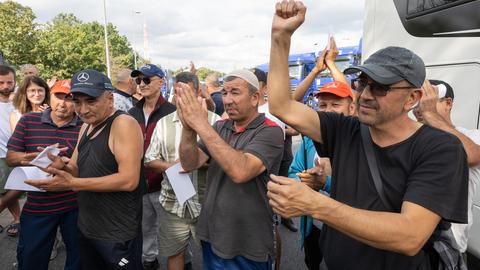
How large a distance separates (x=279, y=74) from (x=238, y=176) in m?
0.62

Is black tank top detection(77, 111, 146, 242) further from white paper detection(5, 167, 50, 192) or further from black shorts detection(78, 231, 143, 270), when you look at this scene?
white paper detection(5, 167, 50, 192)

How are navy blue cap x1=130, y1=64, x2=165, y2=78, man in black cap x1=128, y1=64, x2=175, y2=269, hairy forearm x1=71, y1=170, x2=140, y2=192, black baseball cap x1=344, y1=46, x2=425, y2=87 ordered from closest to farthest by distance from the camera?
black baseball cap x1=344, y1=46, x2=425, y2=87, hairy forearm x1=71, y1=170, x2=140, y2=192, man in black cap x1=128, y1=64, x2=175, y2=269, navy blue cap x1=130, y1=64, x2=165, y2=78

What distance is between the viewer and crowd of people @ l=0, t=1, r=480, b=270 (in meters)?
1.21

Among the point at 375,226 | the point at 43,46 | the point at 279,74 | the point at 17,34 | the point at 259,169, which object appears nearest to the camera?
the point at 375,226

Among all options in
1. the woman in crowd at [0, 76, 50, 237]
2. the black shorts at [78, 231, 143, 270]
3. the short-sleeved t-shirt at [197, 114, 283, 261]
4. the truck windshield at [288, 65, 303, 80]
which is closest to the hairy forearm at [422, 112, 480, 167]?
the short-sleeved t-shirt at [197, 114, 283, 261]

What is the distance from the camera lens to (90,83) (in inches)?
86.3

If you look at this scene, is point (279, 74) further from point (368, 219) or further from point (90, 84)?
point (90, 84)

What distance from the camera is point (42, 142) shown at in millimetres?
2684

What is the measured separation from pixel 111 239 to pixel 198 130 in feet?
3.29

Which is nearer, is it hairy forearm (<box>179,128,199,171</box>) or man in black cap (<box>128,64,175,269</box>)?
hairy forearm (<box>179,128,199,171</box>)

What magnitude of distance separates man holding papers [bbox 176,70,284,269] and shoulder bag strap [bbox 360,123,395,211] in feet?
2.23

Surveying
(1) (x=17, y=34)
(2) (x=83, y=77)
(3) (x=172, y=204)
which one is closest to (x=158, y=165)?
(3) (x=172, y=204)

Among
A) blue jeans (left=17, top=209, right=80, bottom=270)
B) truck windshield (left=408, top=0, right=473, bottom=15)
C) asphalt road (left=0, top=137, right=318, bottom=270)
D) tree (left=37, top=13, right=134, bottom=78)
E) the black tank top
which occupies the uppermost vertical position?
tree (left=37, top=13, right=134, bottom=78)

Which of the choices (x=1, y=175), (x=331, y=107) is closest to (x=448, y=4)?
(x=331, y=107)
